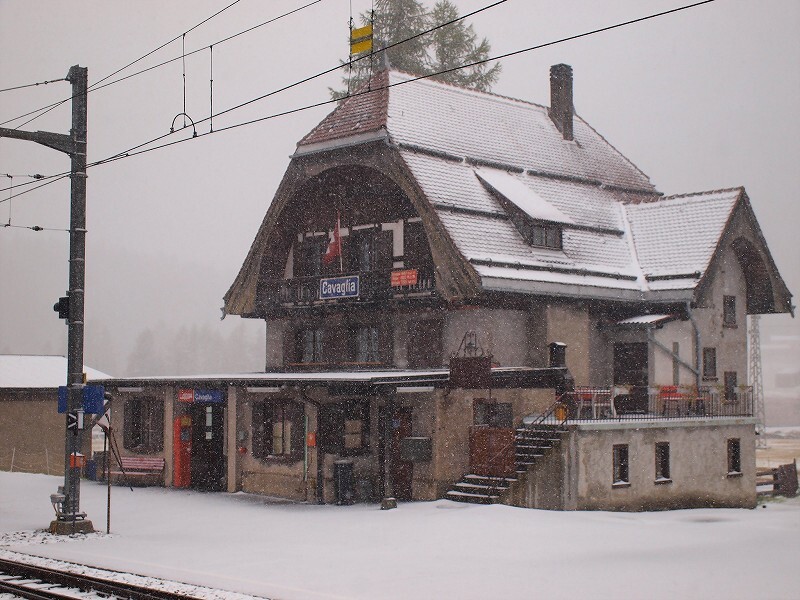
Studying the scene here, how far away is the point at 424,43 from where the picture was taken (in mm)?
51000

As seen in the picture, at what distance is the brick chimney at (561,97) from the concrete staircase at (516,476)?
55.3 feet


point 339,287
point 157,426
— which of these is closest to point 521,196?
point 339,287

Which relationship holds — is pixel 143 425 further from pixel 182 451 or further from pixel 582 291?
pixel 582 291

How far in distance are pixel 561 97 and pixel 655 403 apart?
1378 cm

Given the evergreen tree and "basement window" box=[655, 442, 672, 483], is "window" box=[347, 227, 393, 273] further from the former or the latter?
the evergreen tree

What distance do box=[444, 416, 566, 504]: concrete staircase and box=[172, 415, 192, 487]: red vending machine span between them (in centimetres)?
910

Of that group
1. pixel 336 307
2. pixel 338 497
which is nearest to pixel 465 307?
pixel 336 307

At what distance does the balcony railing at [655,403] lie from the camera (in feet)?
96.6

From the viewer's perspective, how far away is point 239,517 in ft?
80.3

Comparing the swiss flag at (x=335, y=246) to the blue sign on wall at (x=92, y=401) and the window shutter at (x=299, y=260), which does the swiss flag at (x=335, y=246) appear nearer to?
the window shutter at (x=299, y=260)

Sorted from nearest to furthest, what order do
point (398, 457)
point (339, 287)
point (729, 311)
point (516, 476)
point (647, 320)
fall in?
point (516, 476) < point (398, 457) < point (339, 287) < point (647, 320) < point (729, 311)

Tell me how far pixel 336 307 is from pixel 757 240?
585 inches

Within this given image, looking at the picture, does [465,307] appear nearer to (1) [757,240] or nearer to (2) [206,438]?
(2) [206,438]

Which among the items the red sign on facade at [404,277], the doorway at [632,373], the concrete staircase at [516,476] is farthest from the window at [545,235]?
the concrete staircase at [516,476]
